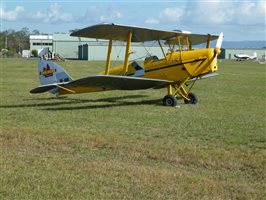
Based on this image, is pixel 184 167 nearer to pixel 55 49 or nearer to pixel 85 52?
pixel 85 52

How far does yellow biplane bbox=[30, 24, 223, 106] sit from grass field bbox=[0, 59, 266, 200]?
83 centimetres

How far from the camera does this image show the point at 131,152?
6516 millimetres

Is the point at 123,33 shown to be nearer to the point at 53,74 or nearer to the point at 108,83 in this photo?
the point at 108,83

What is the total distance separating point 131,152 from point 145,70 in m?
6.89

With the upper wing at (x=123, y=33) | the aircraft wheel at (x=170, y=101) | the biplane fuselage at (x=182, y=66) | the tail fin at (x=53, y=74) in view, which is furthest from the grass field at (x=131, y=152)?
the upper wing at (x=123, y=33)

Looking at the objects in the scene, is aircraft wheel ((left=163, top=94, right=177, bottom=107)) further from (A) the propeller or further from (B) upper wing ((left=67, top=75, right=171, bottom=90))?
(A) the propeller

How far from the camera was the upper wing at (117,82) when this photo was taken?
1162cm

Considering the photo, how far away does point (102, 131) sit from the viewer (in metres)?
8.33

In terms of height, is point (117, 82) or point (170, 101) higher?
point (117, 82)

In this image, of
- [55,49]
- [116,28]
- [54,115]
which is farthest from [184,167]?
[55,49]

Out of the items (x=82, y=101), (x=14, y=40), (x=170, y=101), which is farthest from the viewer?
(x=14, y=40)

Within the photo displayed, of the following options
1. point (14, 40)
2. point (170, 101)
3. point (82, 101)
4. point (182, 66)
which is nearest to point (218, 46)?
point (182, 66)

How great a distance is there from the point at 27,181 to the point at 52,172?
0.44 m

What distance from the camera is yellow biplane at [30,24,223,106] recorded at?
12.1 m
